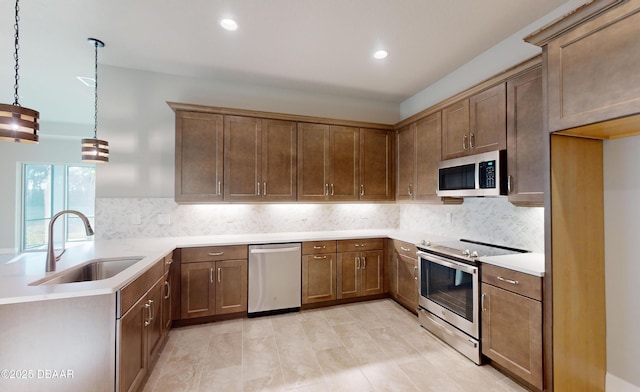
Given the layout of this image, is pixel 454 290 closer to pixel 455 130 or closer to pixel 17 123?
pixel 455 130

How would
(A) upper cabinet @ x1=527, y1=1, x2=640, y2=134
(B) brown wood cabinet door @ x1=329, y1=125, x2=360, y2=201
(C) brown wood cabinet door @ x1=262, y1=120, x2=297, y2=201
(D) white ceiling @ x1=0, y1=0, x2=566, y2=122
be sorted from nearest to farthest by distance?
(A) upper cabinet @ x1=527, y1=1, x2=640, y2=134
(D) white ceiling @ x1=0, y1=0, x2=566, y2=122
(C) brown wood cabinet door @ x1=262, y1=120, x2=297, y2=201
(B) brown wood cabinet door @ x1=329, y1=125, x2=360, y2=201

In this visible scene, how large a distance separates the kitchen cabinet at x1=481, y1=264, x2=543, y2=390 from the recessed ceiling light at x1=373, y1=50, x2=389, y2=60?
231cm

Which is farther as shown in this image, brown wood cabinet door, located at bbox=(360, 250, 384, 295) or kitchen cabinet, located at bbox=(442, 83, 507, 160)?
brown wood cabinet door, located at bbox=(360, 250, 384, 295)

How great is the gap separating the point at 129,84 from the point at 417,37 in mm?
3333

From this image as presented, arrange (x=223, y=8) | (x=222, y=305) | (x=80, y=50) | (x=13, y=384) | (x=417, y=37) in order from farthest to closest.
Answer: (x=222, y=305), (x=80, y=50), (x=417, y=37), (x=223, y=8), (x=13, y=384)

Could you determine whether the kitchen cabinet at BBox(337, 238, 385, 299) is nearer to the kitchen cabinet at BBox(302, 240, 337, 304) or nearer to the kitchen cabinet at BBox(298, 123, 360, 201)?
the kitchen cabinet at BBox(302, 240, 337, 304)

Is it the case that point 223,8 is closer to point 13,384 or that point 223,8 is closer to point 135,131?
point 135,131

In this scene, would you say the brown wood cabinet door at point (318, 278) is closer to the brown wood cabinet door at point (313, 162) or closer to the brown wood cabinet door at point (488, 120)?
the brown wood cabinet door at point (313, 162)

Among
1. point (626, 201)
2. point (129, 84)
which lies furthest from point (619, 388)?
point (129, 84)

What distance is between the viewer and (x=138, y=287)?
6.23ft

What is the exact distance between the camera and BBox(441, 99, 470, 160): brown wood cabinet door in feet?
9.28

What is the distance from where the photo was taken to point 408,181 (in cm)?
376

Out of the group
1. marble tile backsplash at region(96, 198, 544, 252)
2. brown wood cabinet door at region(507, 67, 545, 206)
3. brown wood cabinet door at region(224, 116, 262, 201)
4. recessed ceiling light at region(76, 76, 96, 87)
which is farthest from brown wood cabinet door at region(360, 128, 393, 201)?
recessed ceiling light at region(76, 76, 96, 87)

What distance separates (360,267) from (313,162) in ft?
5.07
